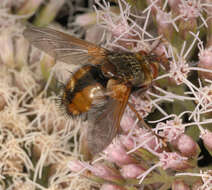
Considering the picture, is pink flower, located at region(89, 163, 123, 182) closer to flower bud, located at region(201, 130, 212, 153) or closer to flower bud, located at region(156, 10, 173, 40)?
flower bud, located at region(201, 130, 212, 153)


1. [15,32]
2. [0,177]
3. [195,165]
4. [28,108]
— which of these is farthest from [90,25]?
[195,165]

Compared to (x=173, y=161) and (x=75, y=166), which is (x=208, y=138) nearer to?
(x=173, y=161)

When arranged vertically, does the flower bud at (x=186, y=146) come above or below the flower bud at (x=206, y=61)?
below

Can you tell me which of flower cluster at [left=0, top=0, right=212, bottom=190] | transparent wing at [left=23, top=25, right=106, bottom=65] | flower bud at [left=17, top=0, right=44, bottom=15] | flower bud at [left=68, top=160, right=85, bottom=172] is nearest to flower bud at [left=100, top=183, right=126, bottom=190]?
flower cluster at [left=0, top=0, right=212, bottom=190]

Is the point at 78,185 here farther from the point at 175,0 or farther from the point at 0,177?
the point at 175,0

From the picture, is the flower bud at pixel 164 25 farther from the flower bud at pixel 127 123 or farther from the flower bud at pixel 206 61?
the flower bud at pixel 127 123

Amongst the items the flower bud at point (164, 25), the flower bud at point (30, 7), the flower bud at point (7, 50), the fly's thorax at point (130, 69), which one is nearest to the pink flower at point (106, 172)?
the fly's thorax at point (130, 69)
